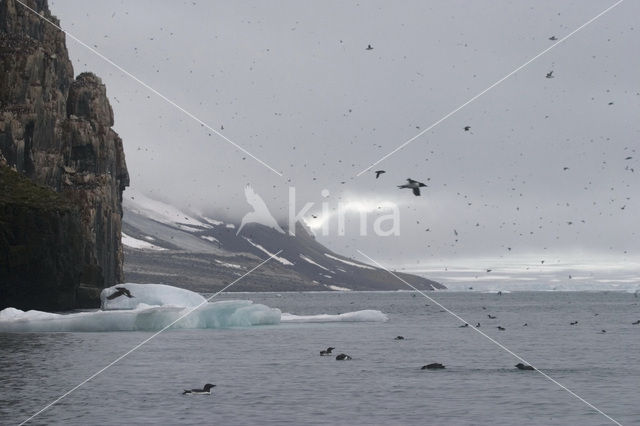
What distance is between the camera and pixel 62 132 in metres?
171

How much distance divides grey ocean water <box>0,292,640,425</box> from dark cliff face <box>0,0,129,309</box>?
52649 millimetres

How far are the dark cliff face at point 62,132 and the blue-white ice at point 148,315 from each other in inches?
861

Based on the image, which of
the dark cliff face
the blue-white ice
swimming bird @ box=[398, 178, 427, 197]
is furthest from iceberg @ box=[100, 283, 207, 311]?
swimming bird @ box=[398, 178, 427, 197]

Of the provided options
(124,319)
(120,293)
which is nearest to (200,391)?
(124,319)

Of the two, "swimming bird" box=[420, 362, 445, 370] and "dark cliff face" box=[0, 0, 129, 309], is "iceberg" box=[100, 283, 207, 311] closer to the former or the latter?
"dark cliff face" box=[0, 0, 129, 309]

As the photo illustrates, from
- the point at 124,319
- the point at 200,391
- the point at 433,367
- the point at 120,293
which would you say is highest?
the point at 120,293

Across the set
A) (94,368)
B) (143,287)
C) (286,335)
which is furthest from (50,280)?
(94,368)

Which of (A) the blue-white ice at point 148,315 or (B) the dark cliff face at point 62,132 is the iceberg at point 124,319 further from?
(B) the dark cliff face at point 62,132

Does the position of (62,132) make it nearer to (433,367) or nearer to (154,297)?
(154,297)

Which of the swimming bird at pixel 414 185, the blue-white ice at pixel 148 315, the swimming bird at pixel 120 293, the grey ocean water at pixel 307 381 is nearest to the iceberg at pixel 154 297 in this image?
the blue-white ice at pixel 148 315

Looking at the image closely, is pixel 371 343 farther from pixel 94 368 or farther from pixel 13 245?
pixel 13 245

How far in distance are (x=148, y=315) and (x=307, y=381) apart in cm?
4146

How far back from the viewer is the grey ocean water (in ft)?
129

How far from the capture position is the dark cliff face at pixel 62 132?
146 meters
